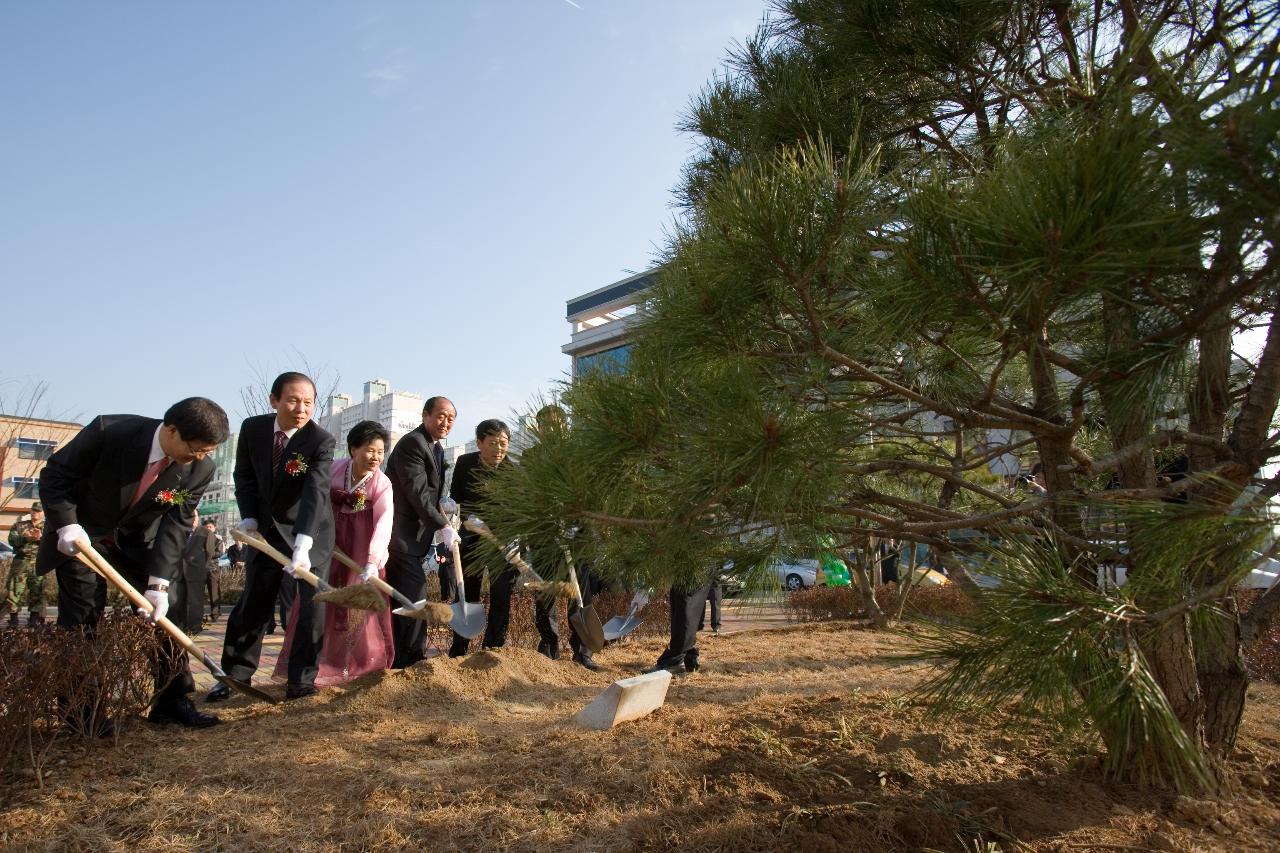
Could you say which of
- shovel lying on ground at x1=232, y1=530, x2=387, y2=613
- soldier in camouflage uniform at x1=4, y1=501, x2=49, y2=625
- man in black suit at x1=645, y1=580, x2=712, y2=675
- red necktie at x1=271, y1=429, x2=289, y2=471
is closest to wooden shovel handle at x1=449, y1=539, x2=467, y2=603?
shovel lying on ground at x1=232, y1=530, x2=387, y2=613

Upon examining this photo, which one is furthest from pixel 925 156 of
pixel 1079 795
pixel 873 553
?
pixel 873 553

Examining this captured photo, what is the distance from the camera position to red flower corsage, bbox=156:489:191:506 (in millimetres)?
2883

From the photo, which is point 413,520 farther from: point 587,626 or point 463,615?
point 587,626

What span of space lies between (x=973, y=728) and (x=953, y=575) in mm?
564

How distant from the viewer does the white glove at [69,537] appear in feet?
8.56

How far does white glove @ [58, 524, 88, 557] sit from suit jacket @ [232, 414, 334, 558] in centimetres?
89

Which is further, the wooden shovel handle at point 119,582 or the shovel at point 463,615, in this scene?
the shovel at point 463,615

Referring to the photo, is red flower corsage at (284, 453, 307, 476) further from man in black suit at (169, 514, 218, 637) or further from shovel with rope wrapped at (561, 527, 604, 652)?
shovel with rope wrapped at (561, 527, 604, 652)

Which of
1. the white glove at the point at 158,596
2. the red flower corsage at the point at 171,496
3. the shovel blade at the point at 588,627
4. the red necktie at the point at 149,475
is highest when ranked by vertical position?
the red necktie at the point at 149,475

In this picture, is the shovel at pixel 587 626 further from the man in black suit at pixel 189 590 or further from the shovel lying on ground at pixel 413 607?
the man in black suit at pixel 189 590

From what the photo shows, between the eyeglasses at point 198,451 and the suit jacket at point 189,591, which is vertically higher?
the eyeglasses at point 198,451

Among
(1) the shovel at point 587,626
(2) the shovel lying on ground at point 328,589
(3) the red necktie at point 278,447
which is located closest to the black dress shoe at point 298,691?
(2) the shovel lying on ground at point 328,589

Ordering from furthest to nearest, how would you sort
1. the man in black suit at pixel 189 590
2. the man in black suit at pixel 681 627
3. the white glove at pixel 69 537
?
the man in black suit at pixel 681 627
the man in black suit at pixel 189 590
the white glove at pixel 69 537

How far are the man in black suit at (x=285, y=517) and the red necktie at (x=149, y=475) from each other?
0.63 metres
